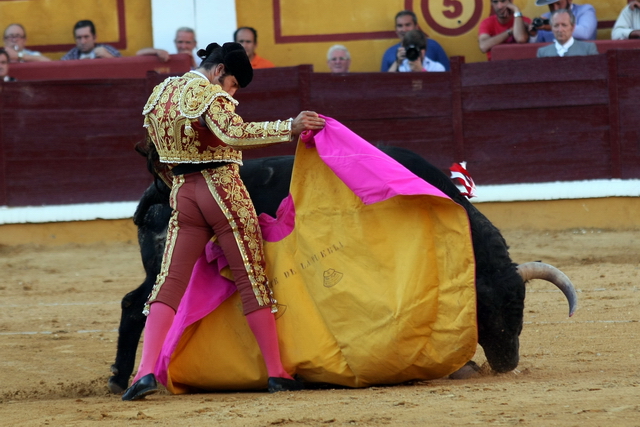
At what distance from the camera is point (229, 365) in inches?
135

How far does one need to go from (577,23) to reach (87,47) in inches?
152

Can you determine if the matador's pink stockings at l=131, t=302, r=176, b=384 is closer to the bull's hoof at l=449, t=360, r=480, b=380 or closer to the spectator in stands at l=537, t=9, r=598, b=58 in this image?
the bull's hoof at l=449, t=360, r=480, b=380

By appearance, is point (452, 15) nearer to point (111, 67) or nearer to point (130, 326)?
point (111, 67)

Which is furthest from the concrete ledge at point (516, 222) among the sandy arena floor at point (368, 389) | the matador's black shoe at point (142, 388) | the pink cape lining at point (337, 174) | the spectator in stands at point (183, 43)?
A: the matador's black shoe at point (142, 388)

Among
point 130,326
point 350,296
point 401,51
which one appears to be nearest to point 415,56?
point 401,51

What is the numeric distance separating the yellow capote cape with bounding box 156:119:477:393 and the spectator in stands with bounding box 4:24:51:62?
526 centimetres

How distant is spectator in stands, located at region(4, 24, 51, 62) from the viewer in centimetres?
809

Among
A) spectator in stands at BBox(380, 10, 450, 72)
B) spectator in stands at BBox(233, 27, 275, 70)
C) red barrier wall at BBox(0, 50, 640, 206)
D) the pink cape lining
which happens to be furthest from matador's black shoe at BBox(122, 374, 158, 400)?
spectator in stands at BBox(380, 10, 450, 72)

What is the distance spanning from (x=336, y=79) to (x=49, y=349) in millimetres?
3875

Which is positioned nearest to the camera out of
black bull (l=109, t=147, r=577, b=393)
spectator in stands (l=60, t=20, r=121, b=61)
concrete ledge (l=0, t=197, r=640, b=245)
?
black bull (l=109, t=147, r=577, b=393)

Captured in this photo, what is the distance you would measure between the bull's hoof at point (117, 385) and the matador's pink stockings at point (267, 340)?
59 centimetres

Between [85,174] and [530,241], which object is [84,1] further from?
[530,241]

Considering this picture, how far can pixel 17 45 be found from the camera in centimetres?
812

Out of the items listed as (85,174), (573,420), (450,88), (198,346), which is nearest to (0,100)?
(85,174)
